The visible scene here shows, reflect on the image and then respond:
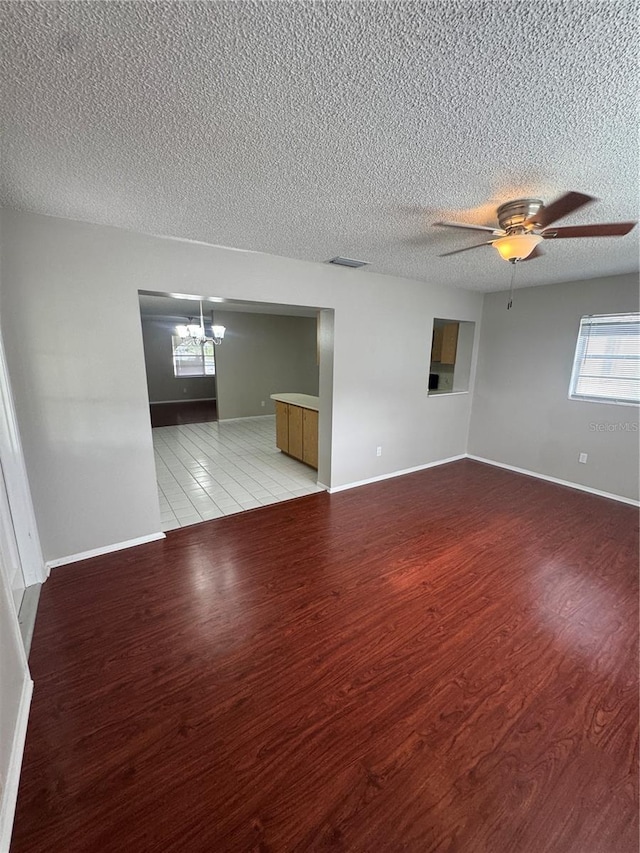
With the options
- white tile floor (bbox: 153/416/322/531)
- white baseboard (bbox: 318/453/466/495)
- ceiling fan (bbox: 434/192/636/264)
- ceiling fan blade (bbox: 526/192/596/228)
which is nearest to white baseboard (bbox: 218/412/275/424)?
white tile floor (bbox: 153/416/322/531)

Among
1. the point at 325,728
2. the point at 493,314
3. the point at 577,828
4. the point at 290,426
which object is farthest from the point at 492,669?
the point at 493,314

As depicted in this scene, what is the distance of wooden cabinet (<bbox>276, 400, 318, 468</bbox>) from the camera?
4.31m

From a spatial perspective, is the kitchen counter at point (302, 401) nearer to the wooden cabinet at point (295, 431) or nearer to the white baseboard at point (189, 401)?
the wooden cabinet at point (295, 431)

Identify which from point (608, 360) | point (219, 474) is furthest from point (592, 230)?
point (219, 474)

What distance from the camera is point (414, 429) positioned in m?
4.34

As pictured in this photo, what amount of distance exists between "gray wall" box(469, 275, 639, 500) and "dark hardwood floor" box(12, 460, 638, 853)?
142cm

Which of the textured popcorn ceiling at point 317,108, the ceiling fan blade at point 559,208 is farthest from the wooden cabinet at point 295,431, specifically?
the ceiling fan blade at point 559,208

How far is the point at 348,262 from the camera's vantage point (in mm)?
3086

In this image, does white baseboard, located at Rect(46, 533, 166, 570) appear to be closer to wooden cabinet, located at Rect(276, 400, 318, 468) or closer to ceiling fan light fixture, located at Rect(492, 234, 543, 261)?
wooden cabinet, located at Rect(276, 400, 318, 468)

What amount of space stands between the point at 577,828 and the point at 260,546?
6.99 feet

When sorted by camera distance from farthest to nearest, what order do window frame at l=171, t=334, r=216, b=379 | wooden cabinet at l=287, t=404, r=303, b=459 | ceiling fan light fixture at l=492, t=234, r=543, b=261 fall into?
window frame at l=171, t=334, r=216, b=379 < wooden cabinet at l=287, t=404, r=303, b=459 < ceiling fan light fixture at l=492, t=234, r=543, b=261

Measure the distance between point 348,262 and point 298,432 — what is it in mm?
2297

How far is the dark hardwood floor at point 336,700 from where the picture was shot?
3.64 ft

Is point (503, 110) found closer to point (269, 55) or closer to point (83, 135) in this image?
point (269, 55)
